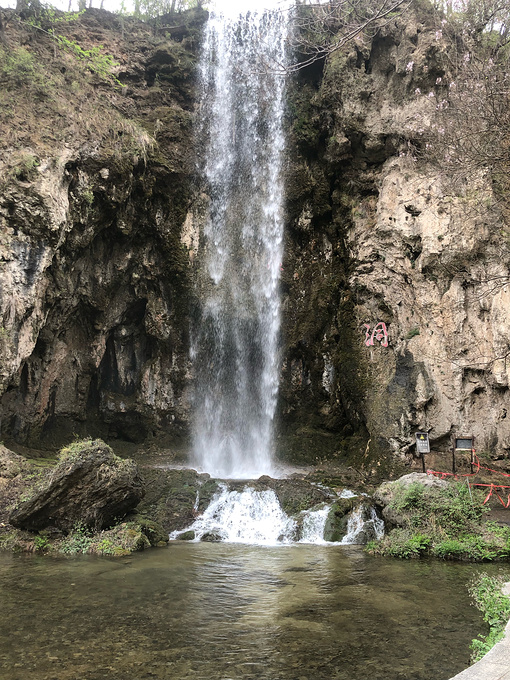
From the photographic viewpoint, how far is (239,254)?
1747 centimetres

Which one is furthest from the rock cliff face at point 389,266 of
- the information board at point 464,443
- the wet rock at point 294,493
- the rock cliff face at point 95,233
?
the rock cliff face at point 95,233

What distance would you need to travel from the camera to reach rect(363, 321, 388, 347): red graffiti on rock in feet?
49.5

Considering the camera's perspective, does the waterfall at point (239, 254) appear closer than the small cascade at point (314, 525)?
No

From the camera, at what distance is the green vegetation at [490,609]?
416 centimetres

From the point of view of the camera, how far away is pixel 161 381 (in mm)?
17312

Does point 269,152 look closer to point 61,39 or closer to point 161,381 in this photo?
point 61,39

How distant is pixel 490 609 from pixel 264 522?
6.19 metres

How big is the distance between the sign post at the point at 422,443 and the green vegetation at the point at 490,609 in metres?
7.09

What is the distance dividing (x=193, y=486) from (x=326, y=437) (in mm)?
6112

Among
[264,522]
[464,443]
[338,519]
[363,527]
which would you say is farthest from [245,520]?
[464,443]

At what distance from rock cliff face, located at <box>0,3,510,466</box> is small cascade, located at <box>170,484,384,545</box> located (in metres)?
4.31

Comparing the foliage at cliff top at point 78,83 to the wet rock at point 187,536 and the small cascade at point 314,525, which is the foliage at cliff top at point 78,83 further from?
the small cascade at point 314,525

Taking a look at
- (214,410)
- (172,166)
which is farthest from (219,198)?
(214,410)

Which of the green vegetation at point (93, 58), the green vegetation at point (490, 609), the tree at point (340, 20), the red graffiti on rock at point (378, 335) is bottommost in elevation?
the green vegetation at point (490, 609)
